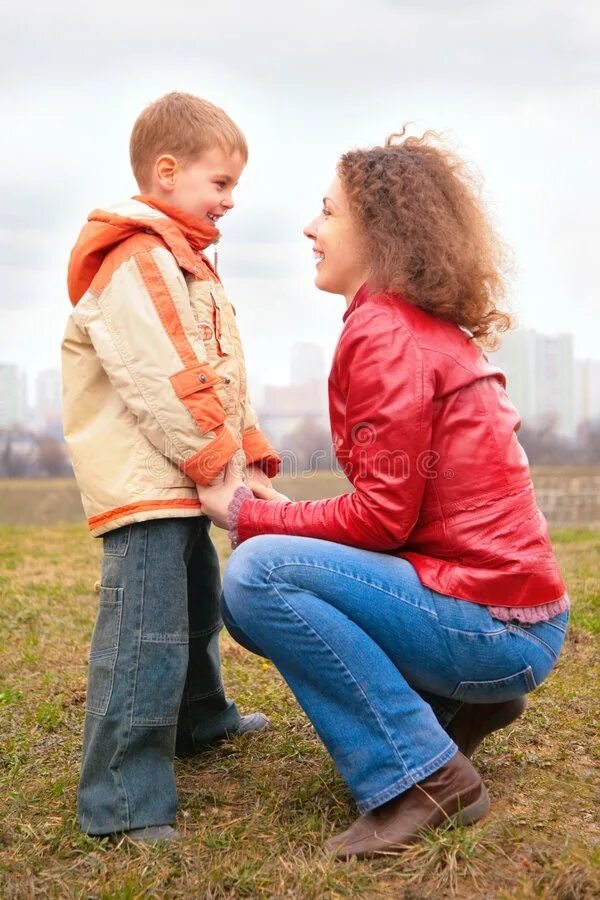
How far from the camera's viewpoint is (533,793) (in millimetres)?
2959

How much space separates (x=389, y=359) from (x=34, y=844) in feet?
5.25

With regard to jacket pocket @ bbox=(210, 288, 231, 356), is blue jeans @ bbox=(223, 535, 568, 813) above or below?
below

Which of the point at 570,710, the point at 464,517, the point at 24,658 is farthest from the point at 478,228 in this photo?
the point at 24,658

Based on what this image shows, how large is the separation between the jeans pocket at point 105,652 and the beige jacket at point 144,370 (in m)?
0.20

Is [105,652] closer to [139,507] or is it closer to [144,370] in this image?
[139,507]

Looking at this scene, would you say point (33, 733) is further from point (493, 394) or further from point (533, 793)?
point (493, 394)

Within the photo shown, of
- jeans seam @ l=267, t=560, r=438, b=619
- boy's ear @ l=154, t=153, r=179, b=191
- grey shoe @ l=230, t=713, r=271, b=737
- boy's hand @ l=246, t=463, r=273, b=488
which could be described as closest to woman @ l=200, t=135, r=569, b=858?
jeans seam @ l=267, t=560, r=438, b=619

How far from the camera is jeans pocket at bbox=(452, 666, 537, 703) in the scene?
2.69 metres

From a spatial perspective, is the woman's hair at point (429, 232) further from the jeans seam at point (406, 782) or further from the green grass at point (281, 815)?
the green grass at point (281, 815)

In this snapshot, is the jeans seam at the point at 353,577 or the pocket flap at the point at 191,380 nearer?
the jeans seam at the point at 353,577

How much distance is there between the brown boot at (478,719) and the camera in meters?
2.96

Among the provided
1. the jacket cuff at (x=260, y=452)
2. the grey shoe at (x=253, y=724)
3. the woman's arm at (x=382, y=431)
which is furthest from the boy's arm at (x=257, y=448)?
the grey shoe at (x=253, y=724)

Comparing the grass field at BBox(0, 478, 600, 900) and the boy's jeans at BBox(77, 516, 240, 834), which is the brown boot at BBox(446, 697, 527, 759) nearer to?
the grass field at BBox(0, 478, 600, 900)

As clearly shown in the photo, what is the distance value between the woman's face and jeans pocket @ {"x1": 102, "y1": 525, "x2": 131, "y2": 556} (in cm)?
87
